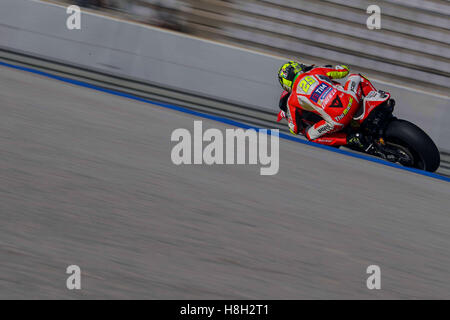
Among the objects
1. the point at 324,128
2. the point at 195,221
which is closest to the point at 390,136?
the point at 324,128

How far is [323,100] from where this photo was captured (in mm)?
6199

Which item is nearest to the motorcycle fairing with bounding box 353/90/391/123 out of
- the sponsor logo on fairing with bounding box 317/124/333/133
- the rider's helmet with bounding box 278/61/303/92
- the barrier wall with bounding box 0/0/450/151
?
the sponsor logo on fairing with bounding box 317/124/333/133

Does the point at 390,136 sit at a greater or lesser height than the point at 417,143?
greater

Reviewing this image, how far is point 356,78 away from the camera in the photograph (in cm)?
636

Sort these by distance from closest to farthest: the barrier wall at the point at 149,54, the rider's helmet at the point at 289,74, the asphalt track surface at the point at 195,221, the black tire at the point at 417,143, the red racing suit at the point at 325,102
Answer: the asphalt track surface at the point at 195,221 → the black tire at the point at 417,143 → the red racing suit at the point at 325,102 → the rider's helmet at the point at 289,74 → the barrier wall at the point at 149,54

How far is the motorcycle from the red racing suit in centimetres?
12

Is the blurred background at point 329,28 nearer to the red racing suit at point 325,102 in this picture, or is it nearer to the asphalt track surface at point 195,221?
the red racing suit at point 325,102

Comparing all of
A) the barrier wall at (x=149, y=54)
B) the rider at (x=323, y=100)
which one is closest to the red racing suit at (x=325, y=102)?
the rider at (x=323, y=100)

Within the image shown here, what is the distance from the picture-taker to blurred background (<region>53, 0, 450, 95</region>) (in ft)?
27.8

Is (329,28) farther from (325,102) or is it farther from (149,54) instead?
(325,102)

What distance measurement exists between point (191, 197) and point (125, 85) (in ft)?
14.6

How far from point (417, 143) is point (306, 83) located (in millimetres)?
1315

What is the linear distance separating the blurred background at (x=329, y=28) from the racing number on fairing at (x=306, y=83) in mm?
2350

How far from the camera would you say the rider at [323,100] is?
20.2 ft
